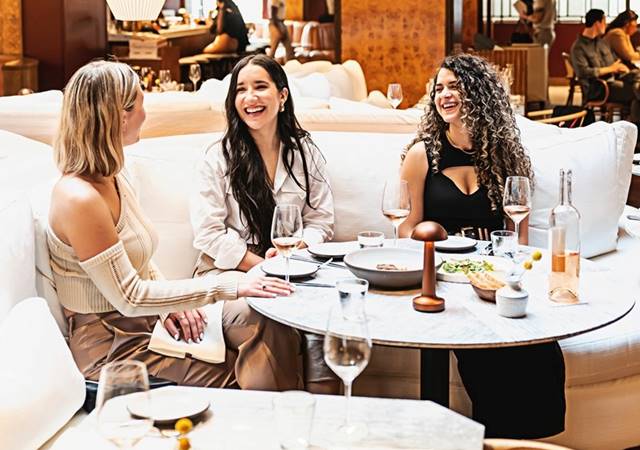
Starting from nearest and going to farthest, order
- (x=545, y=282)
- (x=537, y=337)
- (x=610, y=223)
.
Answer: (x=537, y=337), (x=545, y=282), (x=610, y=223)

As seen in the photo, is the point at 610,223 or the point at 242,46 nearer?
the point at 610,223

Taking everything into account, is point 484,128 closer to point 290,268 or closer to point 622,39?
point 290,268

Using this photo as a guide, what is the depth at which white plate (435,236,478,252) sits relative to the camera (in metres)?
3.06

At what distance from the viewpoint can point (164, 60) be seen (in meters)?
10.8

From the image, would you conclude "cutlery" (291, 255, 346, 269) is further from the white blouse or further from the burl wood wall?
the burl wood wall

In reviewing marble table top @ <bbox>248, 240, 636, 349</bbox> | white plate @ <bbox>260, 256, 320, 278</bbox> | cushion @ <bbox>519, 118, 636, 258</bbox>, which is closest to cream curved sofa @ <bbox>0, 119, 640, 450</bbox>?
cushion @ <bbox>519, 118, 636, 258</bbox>

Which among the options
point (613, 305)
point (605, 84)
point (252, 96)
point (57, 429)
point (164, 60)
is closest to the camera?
point (57, 429)

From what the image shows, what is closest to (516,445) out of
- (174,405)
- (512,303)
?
(174,405)

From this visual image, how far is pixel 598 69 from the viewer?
39.3 feet

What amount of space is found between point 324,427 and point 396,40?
21.8ft

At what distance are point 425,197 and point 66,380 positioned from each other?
1.71 metres

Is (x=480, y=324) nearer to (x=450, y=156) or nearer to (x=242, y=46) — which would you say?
(x=450, y=156)

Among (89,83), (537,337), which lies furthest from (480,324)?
(89,83)

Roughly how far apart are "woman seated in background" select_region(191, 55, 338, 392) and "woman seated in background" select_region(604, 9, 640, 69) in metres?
9.91
